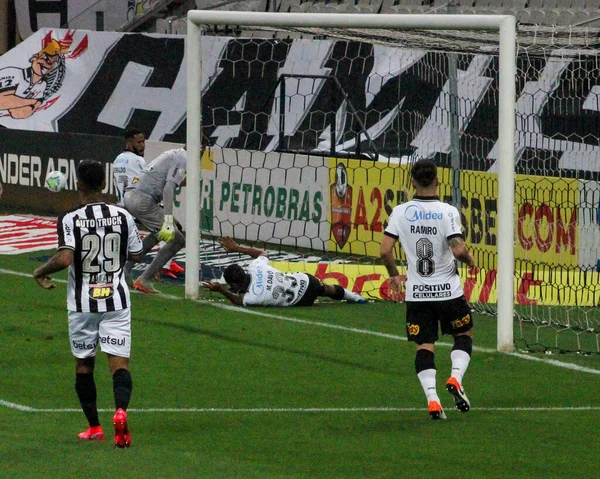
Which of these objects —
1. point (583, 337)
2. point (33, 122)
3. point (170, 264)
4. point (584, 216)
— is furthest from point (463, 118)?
point (33, 122)

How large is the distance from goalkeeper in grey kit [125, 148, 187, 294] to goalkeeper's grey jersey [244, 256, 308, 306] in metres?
1.09

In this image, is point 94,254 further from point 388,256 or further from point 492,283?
point 492,283

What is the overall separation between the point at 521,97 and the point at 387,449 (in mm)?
7073

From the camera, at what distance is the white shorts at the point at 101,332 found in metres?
7.75

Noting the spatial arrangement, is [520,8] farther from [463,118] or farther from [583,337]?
[583,337]

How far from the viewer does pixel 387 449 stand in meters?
7.79

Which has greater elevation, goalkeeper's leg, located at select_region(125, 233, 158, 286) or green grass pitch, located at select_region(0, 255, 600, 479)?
goalkeeper's leg, located at select_region(125, 233, 158, 286)

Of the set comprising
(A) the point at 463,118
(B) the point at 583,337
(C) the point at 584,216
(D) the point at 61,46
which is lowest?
(B) the point at 583,337

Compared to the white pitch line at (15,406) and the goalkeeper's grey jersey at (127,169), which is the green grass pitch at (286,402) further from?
the goalkeeper's grey jersey at (127,169)

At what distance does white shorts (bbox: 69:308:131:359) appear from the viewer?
25.4 feet

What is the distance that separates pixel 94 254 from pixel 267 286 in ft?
19.8

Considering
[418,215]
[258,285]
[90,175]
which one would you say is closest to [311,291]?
[258,285]

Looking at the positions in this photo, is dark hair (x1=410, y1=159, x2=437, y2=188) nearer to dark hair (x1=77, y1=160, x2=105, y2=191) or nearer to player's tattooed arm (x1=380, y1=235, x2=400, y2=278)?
player's tattooed arm (x1=380, y1=235, x2=400, y2=278)

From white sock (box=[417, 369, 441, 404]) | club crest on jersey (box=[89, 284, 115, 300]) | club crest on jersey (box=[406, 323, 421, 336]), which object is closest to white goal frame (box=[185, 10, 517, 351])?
club crest on jersey (box=[406, 323, 421, 336])
